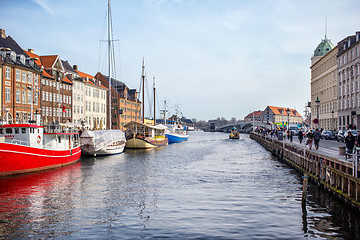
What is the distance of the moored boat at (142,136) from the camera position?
6400 centimetres

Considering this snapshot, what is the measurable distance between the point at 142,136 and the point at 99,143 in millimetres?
18767

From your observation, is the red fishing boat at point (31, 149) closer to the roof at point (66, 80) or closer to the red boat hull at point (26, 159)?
the red boat hull at point (26, 159)

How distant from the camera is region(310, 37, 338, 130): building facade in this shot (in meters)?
88.7

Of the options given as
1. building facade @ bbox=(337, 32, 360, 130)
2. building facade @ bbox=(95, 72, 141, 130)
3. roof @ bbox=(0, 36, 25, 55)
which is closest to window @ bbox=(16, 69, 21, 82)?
roof @ bbox=(0, 36, 25, 55)

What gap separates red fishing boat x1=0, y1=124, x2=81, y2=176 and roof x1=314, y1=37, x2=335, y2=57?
97073mm

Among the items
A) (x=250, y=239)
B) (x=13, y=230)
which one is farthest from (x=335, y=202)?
(x=13, y=230)

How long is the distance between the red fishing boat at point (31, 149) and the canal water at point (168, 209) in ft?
3.82

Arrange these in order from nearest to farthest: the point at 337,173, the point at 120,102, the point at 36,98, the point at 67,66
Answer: the point at 337,173, the point at 36,98, the point at 67,66, the point at 120,102

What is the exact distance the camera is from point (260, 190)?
24.1 metres

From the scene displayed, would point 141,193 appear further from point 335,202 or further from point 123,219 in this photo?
point 335,202

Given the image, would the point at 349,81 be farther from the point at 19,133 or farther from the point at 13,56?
the point at 19,133

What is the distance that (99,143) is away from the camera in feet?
159

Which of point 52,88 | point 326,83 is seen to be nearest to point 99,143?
point 52,88

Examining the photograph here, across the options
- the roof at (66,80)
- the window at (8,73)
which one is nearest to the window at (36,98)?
the window at (8,73)
